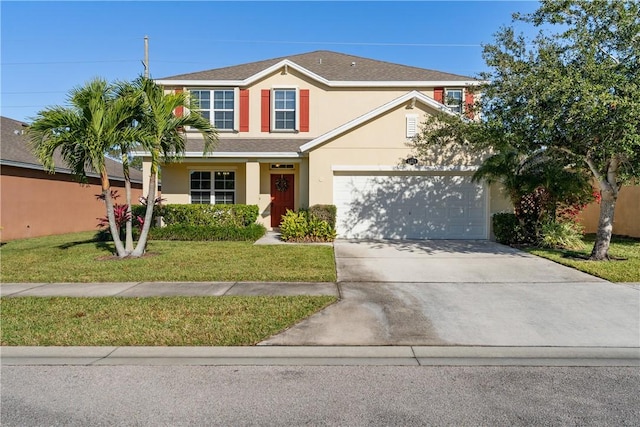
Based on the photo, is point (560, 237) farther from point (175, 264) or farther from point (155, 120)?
point (155, 120)

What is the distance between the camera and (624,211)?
1541 centimetres

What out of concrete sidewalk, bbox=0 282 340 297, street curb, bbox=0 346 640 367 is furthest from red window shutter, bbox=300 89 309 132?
street curb, bbox=0 346 640 367

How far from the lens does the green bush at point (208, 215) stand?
1444 centimetres

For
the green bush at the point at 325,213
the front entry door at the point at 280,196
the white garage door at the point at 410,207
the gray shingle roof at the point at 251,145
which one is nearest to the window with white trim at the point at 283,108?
the gray shingle roof at the point at 251,145

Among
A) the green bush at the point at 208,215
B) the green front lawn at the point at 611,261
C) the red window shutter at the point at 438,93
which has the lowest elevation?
the green front lawn at the point at 611,261

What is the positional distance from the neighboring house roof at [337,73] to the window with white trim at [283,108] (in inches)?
39.7

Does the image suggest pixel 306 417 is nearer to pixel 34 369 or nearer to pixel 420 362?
pixel 420 362

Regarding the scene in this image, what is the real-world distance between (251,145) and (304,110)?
9.32 ft

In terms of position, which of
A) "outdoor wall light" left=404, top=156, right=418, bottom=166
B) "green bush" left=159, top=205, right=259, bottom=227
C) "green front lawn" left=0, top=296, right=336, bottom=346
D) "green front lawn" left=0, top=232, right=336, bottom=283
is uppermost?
"outdoor wall light" left=404, top=156, right=418, bottom=166

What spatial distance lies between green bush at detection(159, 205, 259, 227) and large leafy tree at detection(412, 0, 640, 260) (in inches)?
324

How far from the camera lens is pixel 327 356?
177 inches

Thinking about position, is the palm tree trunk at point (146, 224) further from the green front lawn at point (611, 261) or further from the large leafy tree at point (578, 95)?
the green front lawn at point (611, 261)

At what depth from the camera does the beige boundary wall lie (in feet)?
49.8

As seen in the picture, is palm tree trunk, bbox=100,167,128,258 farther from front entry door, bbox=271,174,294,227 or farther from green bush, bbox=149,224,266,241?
front entry door, bbox=271,174,294,227
